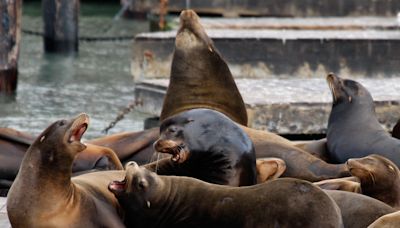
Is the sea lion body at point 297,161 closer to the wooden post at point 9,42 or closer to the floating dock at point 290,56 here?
the floating dock at point 290,56

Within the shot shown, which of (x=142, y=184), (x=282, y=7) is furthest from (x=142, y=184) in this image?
(x=282, y=7)

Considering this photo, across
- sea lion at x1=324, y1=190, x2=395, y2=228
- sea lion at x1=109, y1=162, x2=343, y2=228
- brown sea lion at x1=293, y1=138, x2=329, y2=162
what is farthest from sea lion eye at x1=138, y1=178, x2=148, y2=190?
brown sea lion at x1=293, y1=138, x2=329, y2=162

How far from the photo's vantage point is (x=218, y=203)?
5.64 meters

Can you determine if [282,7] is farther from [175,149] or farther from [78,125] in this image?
[78,125]

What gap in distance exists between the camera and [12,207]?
19.0ft

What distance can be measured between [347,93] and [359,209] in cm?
242

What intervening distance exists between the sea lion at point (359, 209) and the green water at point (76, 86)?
5120 millimetres

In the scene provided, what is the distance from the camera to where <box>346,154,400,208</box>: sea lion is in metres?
6.23

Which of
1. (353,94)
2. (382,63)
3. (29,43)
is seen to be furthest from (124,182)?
(29,43)

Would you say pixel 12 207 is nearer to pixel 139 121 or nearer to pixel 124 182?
pixel 124 182

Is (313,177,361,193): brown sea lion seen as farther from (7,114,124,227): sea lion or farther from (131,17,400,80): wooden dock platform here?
(131,17,400,80): wooden dock platform

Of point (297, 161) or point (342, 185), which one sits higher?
point (342, 185)

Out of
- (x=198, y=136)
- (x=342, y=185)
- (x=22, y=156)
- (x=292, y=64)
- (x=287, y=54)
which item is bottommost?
(x=292, y=64)

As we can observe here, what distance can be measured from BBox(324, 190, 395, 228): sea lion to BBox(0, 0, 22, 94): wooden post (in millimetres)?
→ 8003
